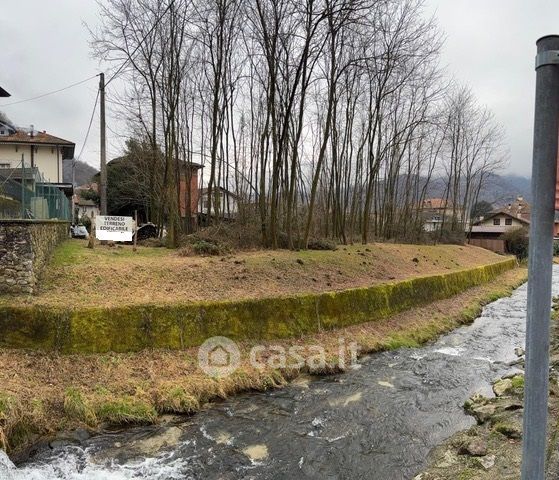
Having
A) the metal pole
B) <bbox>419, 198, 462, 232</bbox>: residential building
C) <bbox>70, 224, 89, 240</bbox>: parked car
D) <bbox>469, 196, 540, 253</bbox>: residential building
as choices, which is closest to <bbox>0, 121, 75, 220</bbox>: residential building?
<bbox>70, 224, 89, 240</bbox>: parked car

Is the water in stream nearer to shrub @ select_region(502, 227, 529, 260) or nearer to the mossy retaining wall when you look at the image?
the mossy retaining wall

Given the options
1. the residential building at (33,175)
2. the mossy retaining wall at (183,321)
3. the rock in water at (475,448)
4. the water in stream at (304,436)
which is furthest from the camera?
the residential building at (33,175)

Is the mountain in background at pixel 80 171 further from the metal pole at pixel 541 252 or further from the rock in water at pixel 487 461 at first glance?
the metal pole at pixel 541 252

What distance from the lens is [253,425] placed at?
6.64m

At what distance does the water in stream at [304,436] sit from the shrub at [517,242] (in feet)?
118

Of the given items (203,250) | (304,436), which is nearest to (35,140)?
(203,250)

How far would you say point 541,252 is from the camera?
155 cm

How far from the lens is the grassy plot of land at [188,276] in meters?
9.01

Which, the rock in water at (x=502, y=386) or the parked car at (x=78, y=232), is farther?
the parked car at (x=78, y=232)

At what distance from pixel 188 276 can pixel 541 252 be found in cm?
986

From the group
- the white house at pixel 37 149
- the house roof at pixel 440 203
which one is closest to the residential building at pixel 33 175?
the white house at pixel 37 149

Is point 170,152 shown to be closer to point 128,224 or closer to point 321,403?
point 128,224

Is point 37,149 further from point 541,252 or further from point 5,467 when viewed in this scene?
point 541,252

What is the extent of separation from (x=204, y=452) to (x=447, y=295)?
13.7 meters
